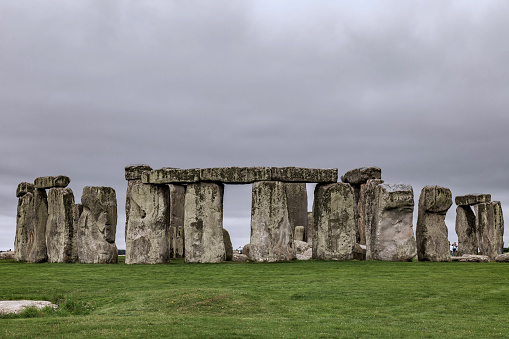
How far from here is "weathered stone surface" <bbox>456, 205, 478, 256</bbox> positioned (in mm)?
30078

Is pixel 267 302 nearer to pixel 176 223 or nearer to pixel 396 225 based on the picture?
pixel 396 225

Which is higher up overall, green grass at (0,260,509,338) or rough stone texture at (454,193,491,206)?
rough stone texture at (454,193,491,206)

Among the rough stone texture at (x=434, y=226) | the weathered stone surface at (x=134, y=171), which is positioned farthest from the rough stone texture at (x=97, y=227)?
the rough stone texture at (x=434, y=226)

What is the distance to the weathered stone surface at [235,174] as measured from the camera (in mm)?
22625

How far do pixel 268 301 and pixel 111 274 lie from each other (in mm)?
7091

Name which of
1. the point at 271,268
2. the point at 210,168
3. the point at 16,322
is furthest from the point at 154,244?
the point at 16,322

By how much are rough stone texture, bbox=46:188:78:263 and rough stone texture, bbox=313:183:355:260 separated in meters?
9.29

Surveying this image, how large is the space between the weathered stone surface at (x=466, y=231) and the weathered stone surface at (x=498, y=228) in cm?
169

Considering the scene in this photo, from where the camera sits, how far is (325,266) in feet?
66.1

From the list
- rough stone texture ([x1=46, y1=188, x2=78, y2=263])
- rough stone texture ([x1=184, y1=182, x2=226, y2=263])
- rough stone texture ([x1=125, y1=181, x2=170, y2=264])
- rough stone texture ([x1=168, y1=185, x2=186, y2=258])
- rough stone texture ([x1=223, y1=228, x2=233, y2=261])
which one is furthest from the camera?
rough stone texture ([x1=168, y1=185, x2=186, y2=258])

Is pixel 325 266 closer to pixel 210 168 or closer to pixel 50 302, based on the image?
pixel 210 168

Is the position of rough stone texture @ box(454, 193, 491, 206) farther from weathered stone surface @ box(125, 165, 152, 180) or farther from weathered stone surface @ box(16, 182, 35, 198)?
weathered stone surface @ box(16, 182, 35, 198)

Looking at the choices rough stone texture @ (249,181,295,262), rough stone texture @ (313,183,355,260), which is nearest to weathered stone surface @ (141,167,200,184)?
rough stone texture @ (249,181,295,262)

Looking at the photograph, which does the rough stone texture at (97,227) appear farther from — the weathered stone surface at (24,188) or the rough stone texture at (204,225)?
the weathered stone surface at (24,188)
